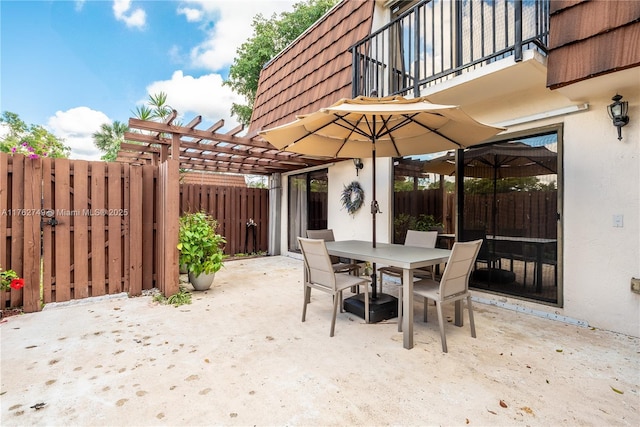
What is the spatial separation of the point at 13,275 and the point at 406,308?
4.49 meters

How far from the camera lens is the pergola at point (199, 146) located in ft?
13.5

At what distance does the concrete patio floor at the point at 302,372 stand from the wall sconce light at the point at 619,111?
214 centimetres

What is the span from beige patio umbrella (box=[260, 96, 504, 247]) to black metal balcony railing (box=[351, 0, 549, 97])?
68 centimetres

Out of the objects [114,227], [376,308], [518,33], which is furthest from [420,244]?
[114,227]

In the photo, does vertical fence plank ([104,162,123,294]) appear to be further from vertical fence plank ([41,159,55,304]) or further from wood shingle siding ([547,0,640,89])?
wood shingle siding ([547,0,640,89])

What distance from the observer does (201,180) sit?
17188 mm

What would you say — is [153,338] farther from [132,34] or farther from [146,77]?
[146,77]

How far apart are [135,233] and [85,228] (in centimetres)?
59

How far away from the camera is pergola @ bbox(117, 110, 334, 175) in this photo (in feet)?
13.5

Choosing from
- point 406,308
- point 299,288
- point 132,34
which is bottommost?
point 299,288

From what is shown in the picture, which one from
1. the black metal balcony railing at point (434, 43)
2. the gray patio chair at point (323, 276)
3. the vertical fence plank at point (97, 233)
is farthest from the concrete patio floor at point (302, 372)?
the black metal balcony railing at point (434, 43)

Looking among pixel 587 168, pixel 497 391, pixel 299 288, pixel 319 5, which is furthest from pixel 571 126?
pixel 319 5

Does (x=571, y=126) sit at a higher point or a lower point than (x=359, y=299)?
higher

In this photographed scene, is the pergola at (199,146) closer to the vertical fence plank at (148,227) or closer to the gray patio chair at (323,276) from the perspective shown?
the vertical fence plank at (148,227)
